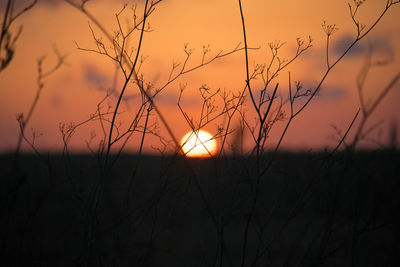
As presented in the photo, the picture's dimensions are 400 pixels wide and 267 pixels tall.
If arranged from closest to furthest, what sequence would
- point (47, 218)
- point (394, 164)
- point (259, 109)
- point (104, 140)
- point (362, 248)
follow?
point (259, 109)
point (104, 140)
point (394, 164)
point (362, 248)
point (47, 218)

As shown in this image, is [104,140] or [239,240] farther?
[239,240]

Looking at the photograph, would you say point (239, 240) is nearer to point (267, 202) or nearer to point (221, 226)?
point (267, 202)

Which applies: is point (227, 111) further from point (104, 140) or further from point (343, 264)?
point (343, 264)

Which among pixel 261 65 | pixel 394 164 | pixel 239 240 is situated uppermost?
pixel 261 65

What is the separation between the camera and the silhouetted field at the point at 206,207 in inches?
114

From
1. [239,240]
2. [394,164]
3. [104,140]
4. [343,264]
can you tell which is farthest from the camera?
[239,240]

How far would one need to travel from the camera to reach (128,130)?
2.99 meters

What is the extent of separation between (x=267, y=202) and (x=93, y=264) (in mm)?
9316

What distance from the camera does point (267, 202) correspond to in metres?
12.1

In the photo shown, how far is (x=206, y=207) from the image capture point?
3.37 m

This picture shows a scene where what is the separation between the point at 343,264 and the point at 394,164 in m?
3.74

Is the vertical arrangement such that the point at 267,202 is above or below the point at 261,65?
below

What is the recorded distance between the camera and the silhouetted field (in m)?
2.90

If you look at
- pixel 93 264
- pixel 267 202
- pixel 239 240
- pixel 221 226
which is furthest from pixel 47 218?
pixel 221 226
